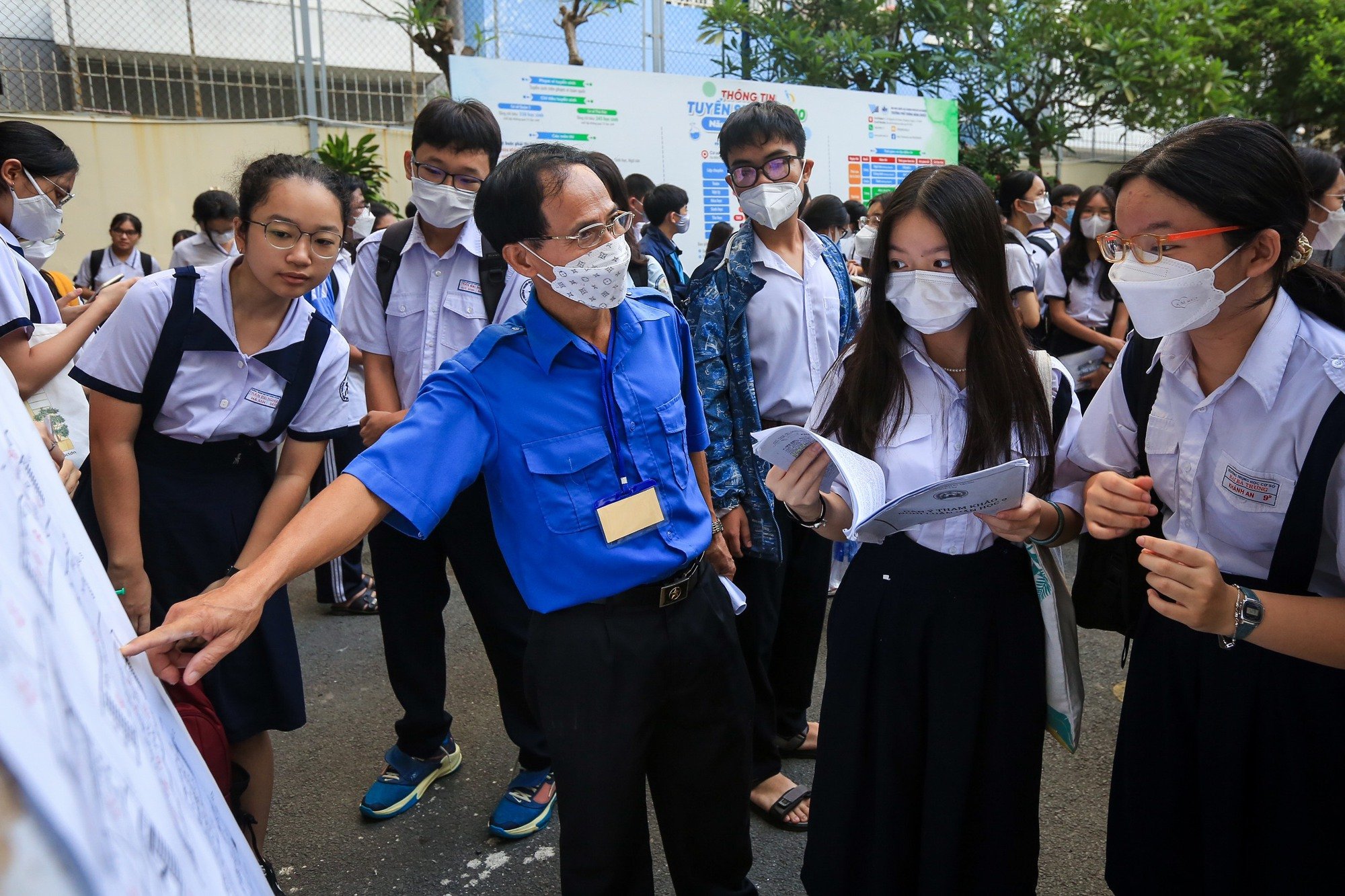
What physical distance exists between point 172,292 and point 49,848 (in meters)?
1.80

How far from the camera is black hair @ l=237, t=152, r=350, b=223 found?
2135 millimetres

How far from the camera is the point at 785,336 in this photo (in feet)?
8.92

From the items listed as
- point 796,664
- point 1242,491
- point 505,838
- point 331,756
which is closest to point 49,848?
point 1242,491

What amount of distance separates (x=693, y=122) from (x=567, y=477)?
21.3 ft

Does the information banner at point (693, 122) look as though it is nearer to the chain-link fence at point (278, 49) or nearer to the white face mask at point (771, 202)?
the chain-link fence at point (278, 49)

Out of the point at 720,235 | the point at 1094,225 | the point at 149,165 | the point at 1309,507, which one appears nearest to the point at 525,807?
the point at 1309,507

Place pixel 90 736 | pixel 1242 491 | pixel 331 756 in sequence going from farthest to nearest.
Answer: pixel 331 756 → pixel 1242 491 → pixel 90 736

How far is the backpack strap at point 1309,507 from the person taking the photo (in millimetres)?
1373

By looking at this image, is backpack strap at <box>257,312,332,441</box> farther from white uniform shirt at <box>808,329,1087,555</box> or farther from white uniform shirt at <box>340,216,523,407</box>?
white uniform shirt at <box>808,329,1087,555</box>

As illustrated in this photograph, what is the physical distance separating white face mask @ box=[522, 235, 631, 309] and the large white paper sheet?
37.1 inches

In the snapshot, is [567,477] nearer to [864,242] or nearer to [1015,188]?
[864,242]

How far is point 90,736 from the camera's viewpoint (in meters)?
0.69

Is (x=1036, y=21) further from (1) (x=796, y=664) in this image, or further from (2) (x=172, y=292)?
(2) (x=172, y=292)

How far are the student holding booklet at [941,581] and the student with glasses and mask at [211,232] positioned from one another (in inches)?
187
